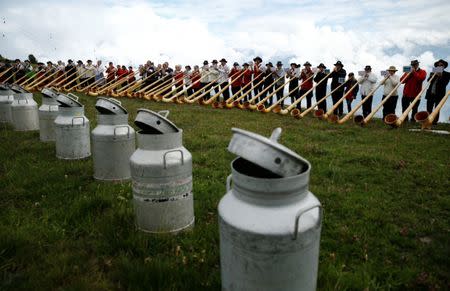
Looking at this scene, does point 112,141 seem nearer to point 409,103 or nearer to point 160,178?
point 160,178

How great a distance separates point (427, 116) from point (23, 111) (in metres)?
12.1

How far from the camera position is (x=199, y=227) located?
13.7 ft

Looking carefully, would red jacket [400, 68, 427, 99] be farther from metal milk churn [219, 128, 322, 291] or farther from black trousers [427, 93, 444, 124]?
metal milk churn [219, 128, 322, 291]

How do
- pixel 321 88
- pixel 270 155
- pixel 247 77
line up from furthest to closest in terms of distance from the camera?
pixel 247 77 → pixel 321 88 → pixel 270 155

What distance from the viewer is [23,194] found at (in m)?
5.13

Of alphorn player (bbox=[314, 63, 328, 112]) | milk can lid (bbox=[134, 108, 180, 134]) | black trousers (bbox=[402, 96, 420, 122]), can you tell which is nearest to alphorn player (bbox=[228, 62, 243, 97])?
alphorn player (bbox=[314, 63, 328, 112])

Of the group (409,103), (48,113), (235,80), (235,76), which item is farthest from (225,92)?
(48,113)

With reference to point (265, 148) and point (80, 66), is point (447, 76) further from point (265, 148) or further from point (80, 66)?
point (80, 66)

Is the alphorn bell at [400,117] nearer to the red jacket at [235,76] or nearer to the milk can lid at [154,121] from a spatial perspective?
the red jacket at [235,76]

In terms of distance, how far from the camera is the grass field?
3.19 metres

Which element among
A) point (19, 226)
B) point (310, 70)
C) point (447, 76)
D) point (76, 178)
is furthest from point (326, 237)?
point (310, 70)

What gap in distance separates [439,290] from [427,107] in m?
11.7

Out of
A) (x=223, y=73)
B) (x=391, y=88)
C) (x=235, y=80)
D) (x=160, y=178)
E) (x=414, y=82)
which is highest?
(x=223, y=73)

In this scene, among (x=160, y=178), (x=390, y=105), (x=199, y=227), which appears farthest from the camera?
(x=390, y=105)
